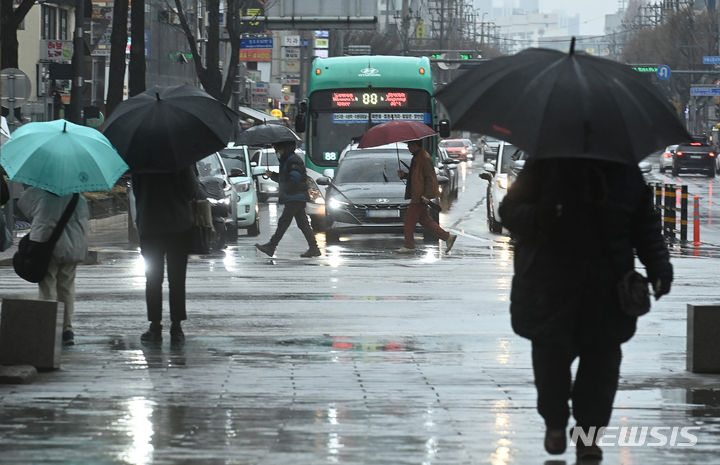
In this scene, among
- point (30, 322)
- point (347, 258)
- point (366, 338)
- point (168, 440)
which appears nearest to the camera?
point (168, 440)

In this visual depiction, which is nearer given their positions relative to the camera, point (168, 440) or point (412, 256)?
point (168, 440)

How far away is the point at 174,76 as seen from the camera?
7919cm

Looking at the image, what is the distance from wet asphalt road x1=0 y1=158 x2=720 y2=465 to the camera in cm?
754

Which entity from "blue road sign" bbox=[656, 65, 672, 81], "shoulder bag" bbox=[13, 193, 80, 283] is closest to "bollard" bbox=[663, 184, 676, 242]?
"shoulder bag" bbox=[13, 193, 80, 283]

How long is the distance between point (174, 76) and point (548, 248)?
7331 centimetres

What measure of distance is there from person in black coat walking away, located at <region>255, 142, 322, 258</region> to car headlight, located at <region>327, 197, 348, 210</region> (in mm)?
3082

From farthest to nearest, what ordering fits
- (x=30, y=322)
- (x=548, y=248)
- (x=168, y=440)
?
(x=30, y=322)
(x=168, y=440)
(x=548, y=248)

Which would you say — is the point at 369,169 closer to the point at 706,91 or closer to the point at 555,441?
the point at 555,441

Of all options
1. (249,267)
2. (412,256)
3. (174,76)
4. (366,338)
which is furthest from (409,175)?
(174,76)

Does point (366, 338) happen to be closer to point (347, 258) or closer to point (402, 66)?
point (347, 258)

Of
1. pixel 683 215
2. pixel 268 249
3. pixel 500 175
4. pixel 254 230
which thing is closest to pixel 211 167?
pixel 254 230

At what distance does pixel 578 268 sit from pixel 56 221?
222 inches

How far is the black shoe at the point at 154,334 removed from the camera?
11953 mm

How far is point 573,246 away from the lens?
7.03 m
